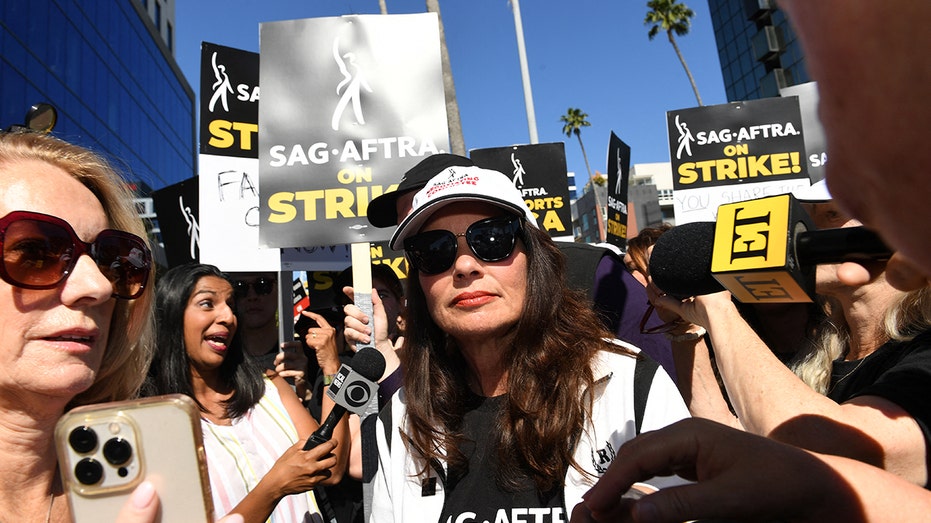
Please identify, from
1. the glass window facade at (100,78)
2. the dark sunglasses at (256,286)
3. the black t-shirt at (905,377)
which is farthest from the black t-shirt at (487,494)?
the glass window facade at (100,78)

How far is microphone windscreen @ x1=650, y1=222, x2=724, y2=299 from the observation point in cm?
144

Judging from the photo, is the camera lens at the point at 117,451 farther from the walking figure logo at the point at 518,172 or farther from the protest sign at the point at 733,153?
the protest sign at the point at 733,153

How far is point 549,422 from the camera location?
192 cm

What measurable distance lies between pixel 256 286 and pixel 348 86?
1.96 m

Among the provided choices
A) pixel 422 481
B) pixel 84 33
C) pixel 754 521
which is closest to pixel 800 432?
pixel 754 521

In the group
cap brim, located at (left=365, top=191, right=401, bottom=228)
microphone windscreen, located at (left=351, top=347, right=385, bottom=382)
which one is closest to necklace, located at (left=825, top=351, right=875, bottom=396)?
microphone windscreen, located at (left=351, top=347, right=385, bottom=382)

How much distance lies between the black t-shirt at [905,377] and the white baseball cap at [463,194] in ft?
4.07

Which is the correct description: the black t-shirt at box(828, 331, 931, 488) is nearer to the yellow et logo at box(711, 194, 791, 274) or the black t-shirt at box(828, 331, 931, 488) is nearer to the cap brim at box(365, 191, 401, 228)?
the yellow et logo at box(711, 194, 791, 274)

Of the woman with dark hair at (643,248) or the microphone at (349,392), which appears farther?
the woman with dark hair at (643,248)

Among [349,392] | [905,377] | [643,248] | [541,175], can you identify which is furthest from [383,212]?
[541,175]

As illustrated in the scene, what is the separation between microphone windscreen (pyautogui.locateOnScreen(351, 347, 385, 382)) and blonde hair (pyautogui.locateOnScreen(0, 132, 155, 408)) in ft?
2.74

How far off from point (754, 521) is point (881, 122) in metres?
0.66

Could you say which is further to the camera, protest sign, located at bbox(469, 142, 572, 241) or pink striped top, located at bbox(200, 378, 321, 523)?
protest sign, located at bbox(469, 142, 572, 241)

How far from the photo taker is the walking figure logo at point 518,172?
6914 mm
